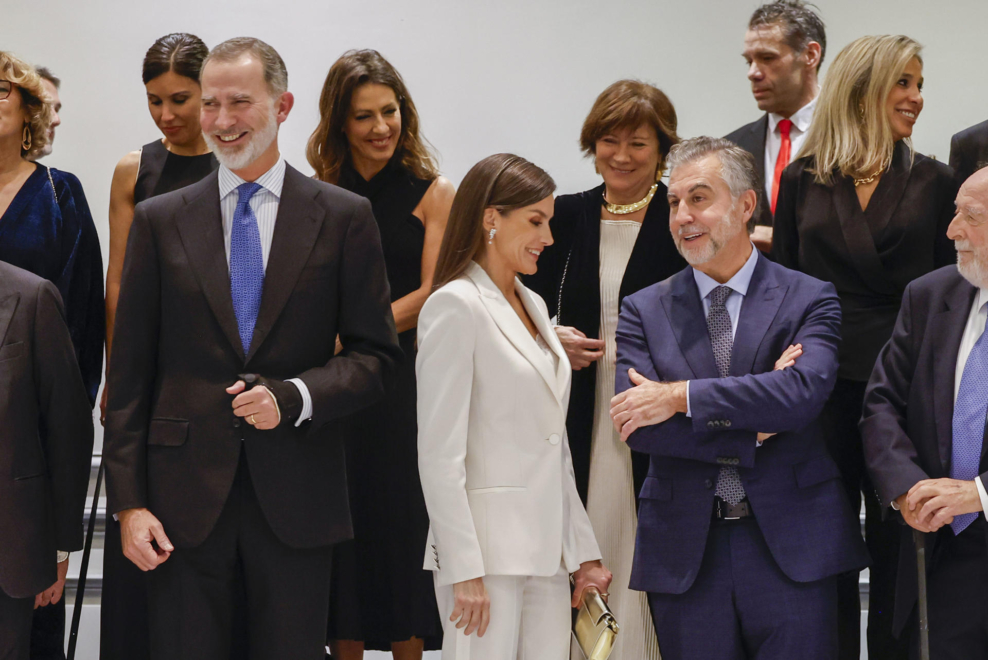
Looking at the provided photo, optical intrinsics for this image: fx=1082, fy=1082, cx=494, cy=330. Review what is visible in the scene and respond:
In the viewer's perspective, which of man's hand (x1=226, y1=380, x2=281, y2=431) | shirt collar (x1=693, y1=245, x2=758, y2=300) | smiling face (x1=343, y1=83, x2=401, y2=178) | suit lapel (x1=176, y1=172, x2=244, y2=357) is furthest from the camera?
smiling face (x1=343, y1=83, x2=401, y2=178)

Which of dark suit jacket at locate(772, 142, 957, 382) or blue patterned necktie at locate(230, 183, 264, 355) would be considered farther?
dark suit jacket at locate(772, 142, 957, 382)

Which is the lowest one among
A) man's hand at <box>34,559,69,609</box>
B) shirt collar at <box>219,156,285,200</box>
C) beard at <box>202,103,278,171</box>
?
man's hand at <box>34,559,69,609</box>

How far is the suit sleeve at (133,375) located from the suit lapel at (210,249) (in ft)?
0.31

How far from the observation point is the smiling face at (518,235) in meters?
2.74

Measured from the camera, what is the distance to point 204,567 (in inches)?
97.3

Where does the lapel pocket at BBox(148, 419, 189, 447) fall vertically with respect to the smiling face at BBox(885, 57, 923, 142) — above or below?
below

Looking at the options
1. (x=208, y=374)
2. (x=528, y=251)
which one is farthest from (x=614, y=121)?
(x=208, y=374)

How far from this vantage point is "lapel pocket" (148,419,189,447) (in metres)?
2.47

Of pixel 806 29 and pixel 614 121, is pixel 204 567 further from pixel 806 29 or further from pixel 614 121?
pixel 806 29

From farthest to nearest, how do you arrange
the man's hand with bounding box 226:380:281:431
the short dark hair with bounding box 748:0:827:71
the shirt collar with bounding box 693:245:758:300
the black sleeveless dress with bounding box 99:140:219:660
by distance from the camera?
the short dark hair with bounding box 748:0:827:71
the black sleeveless dress with bounding box 99:140:219:660
the shirt collar with bounding box 693:245:758:300
the man's hand with bounding box 226:380:281:431

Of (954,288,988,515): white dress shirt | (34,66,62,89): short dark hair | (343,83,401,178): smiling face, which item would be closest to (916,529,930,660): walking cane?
(954,288,988,515): white dress shirt

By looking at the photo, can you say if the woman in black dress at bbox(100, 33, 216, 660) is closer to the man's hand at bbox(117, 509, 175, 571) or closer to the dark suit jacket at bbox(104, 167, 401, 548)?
the dark suit jacket at bbox(104, 167, 401, 548)

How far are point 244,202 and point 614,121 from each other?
127cm

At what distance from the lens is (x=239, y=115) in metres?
2.62
